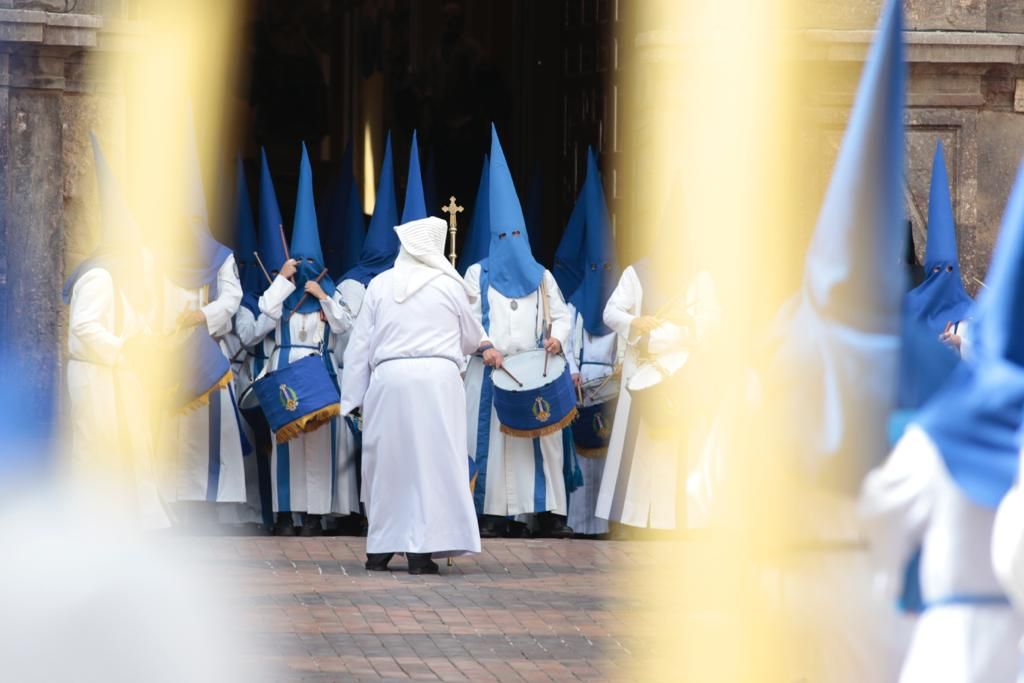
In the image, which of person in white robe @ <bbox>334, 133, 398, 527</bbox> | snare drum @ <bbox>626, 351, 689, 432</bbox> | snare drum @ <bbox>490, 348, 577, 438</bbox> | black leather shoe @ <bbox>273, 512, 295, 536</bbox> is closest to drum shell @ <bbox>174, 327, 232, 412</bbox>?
person in white robe @ <bbox>334, 133, 398, 527</bbox>

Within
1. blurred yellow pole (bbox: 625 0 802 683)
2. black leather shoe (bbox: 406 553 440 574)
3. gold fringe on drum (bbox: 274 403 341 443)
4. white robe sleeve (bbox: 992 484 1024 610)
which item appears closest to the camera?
white robe sleeve (bbox: 992 484 1024 610)

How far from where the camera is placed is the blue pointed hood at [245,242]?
562 inches

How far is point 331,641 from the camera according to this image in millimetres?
9492

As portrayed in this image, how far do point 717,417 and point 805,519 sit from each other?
147cm

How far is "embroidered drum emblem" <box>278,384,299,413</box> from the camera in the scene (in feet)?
43.5

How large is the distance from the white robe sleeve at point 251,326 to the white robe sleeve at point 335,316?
320mm

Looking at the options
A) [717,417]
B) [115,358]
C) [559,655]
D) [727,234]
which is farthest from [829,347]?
[727,234]

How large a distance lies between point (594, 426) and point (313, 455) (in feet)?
5.49

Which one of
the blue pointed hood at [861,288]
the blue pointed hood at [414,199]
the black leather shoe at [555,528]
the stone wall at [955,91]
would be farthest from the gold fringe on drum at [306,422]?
the blue pointed hood at [861,288]

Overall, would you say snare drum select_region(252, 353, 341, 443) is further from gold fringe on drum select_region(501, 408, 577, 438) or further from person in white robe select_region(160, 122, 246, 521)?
gold fringe on drum select_region(501, 408, 577, 438)

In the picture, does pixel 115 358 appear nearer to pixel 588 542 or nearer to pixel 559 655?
pixel 588 542

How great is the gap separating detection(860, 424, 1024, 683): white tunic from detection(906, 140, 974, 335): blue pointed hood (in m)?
7.90

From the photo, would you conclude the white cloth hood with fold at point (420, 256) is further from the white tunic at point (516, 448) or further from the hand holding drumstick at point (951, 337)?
the hand holding drumstick at point (951, 337)

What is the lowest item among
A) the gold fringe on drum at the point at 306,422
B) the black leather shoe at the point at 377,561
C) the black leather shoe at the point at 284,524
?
the black leather shoe at the point at 284,524
